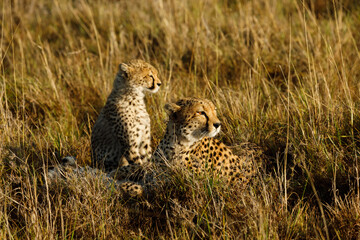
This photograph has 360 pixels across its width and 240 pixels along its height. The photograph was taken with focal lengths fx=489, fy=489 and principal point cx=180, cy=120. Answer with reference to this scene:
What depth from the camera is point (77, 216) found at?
2633mm

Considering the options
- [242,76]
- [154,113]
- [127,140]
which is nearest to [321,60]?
[242,76]

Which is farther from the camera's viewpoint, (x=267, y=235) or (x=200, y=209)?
(x=200, y=209)

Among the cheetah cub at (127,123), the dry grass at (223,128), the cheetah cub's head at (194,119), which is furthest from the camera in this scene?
the cheetah cub at (127,123)

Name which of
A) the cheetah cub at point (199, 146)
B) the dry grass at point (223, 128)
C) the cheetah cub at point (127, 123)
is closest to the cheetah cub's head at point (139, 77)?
the cheetah cub at point (127, 123)

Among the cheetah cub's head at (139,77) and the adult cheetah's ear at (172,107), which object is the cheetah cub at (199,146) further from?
the cheetah cub's head at (139,77)

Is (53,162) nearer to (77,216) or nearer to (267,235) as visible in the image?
(77,216)

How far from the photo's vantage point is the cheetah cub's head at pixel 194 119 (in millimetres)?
2908

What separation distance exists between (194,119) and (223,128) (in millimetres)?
682

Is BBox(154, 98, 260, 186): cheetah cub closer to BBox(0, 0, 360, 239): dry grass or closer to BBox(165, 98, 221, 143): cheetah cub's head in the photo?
BBox(165, 98, 221, 143): cheetah cub's head

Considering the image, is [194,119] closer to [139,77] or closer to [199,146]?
[199,146]

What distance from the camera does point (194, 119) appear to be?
295cm

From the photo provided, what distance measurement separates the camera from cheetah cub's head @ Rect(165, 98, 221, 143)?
2.91 metres

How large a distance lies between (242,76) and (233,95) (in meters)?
0.81

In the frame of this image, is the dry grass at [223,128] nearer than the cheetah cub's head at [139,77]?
Yes
